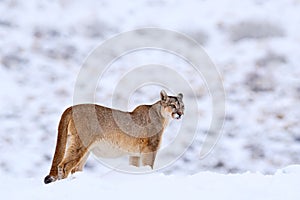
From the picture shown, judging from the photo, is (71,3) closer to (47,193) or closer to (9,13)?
(9,13)

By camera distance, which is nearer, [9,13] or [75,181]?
[75,181]

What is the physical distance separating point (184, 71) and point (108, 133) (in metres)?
6.17

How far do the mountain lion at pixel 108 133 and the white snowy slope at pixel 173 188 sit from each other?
42.0 inches

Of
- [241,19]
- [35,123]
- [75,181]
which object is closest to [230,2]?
[241,19]

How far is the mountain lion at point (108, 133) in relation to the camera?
8.33m

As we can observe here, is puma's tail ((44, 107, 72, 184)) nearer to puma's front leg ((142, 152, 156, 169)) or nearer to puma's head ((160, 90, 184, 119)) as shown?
puma's front leg ((142, 152, 156, 169))

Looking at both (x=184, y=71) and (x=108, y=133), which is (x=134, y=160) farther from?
(x=184, y=71)

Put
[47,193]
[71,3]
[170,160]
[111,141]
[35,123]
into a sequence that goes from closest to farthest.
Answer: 1. [47,193]
2. [111,141]
3. [170,160]
4. [35,123]
5. [71,3]

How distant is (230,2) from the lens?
53.8ft

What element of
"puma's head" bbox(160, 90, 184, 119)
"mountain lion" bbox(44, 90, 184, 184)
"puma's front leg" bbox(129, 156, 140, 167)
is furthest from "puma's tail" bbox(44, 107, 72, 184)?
"puma's head" bbox(160, 90, 184, 119)

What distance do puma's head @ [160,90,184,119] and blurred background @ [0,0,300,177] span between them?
1.55 metres

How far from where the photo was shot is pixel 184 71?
14633 mm

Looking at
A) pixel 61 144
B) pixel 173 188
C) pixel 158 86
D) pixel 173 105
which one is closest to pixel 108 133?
pixel 61 144

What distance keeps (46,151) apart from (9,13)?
605 cm
